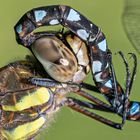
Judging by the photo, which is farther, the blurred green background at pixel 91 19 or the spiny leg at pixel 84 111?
the blurred green background at pixel 91 19

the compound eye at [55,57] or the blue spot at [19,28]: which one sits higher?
the blue spot at [19,28]

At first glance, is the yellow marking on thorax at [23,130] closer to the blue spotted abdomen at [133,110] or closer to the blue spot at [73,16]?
the blue spotted abdomen at [133,110]

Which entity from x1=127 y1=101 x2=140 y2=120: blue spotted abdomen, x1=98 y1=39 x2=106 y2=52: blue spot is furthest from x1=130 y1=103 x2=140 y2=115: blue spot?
x1=98 y1=39 x2=106 y2=52: blue spot

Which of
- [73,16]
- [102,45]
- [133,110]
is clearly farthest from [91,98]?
[73,16]

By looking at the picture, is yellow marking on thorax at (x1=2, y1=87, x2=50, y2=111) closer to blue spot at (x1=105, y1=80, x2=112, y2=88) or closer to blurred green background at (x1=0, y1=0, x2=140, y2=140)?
blue spot at (x1=105, y1=80, x2=112, y2=88)

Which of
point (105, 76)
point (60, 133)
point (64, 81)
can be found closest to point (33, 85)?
point (64, 81)

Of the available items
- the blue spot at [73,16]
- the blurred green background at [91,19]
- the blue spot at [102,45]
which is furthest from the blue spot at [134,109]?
the blurred green background at [91,19]
